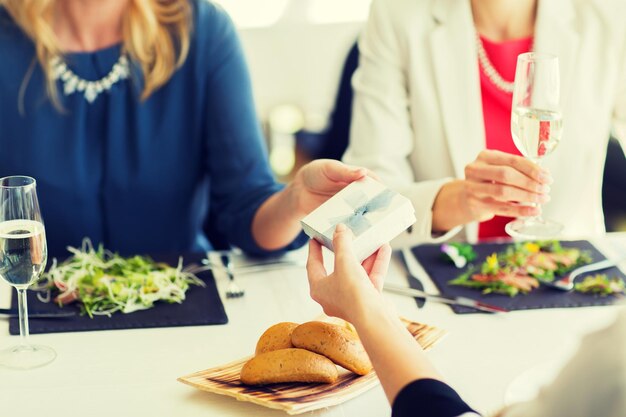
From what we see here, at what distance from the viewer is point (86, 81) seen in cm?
211

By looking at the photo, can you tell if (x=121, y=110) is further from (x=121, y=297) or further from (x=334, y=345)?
(x=334, y=345)

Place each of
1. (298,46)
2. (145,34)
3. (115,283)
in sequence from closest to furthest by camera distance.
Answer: (115,283) → (145,34) → (298,46)

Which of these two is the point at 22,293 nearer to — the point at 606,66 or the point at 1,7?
the point at 1,7

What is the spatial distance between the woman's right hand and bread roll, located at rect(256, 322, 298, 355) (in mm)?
557

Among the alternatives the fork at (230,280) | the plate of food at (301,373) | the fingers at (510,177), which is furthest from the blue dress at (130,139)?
the plate of food at (301,373)

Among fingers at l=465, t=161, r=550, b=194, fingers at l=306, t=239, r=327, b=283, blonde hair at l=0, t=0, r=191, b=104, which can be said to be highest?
blonde hair at l=0, t=0, r=191, b=104

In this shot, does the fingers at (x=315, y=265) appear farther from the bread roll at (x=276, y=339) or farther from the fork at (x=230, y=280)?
the fork at (x=230, y=280)

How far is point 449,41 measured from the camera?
2189mm

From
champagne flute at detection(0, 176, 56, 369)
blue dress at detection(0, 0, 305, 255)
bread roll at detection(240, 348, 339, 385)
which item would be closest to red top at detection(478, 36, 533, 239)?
blue dress at detection(0, 0, 305, 255)

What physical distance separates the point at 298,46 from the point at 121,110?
2402mm

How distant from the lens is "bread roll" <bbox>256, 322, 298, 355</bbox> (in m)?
1.32

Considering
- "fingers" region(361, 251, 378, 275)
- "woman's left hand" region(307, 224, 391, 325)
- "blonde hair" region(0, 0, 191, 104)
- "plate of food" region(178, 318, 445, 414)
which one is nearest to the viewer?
"woman's left hand" region(307, 224, 391, 325)

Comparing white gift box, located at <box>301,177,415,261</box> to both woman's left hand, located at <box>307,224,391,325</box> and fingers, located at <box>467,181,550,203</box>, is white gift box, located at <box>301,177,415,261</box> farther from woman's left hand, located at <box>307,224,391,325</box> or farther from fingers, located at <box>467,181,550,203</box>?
fingers, located at <box>467,181,550,203</box>

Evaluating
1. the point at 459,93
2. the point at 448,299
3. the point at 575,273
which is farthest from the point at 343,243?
the point at 459,93
